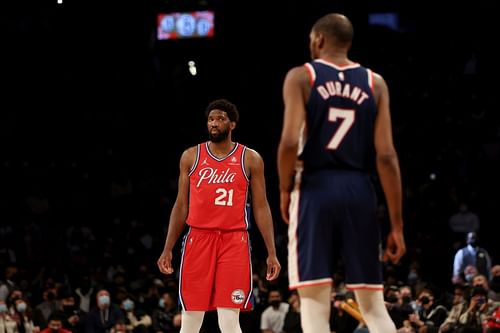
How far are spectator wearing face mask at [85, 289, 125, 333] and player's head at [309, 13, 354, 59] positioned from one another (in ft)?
34.5

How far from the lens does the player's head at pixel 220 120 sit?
808 cm

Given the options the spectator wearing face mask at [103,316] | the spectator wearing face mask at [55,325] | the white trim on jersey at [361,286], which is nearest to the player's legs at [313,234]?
the white trim on jersey at [361,286]

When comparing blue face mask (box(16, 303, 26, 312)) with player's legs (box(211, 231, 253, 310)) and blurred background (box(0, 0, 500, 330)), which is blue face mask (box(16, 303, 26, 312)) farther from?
player's legs (box(211, 231, 253, 310))

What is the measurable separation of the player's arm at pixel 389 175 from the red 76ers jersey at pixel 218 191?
104 inches

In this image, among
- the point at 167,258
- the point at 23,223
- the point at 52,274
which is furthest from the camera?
the point at 23,223

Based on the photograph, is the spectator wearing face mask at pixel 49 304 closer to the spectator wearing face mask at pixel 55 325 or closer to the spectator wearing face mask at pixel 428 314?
the spectator wearing face mask at pixel 55 325

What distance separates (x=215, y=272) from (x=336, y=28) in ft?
10.1

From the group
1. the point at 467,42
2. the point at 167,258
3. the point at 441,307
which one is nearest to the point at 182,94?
the point at 467,42

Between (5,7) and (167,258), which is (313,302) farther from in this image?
(5,7)

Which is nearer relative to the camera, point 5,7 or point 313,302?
point 313,302

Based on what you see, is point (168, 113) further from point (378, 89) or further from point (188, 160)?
point (378, 89)

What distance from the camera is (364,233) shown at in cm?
547

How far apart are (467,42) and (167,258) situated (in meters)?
18.4

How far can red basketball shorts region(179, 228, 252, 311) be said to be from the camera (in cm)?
795
